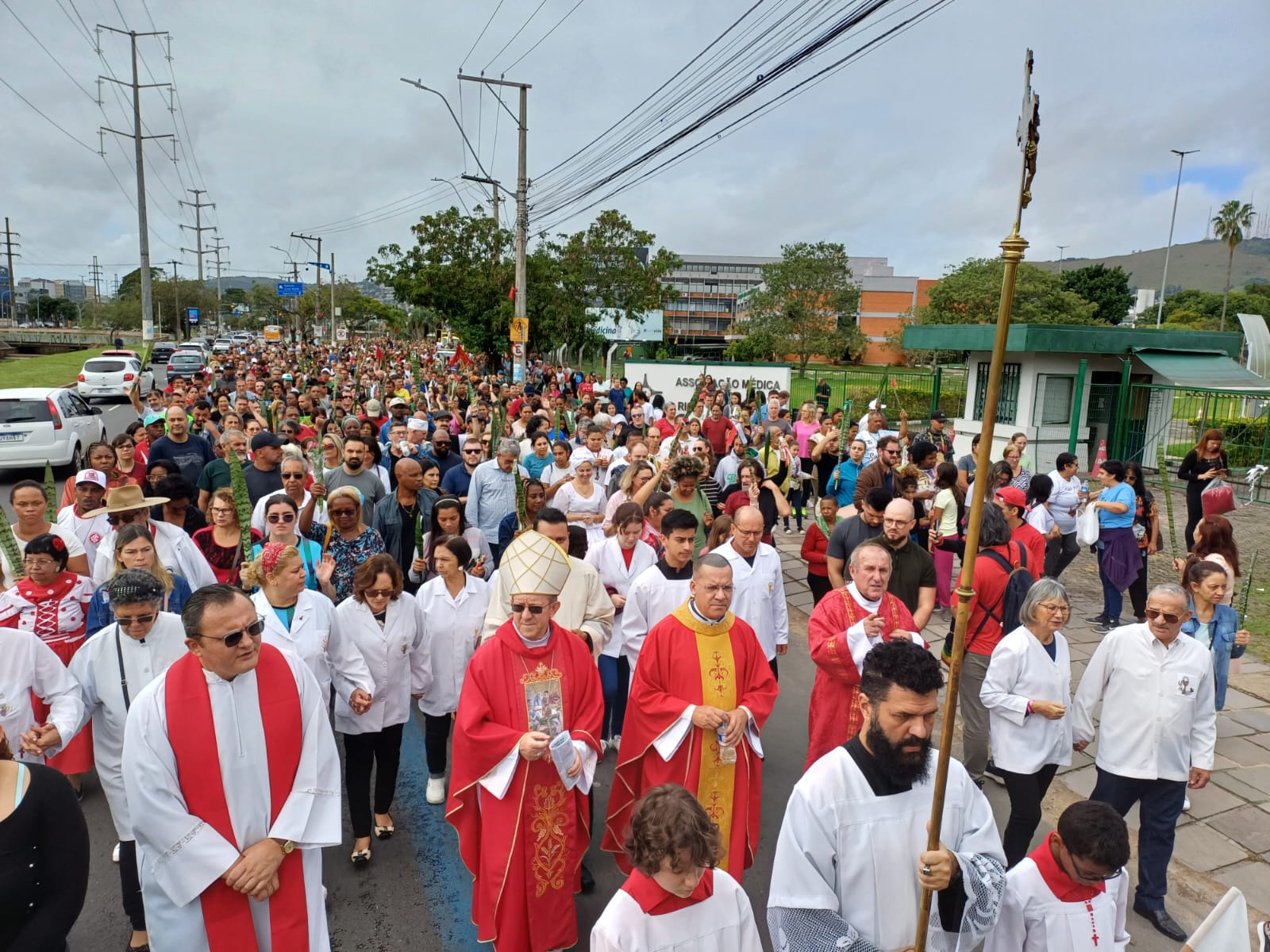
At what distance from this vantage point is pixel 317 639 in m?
4.12

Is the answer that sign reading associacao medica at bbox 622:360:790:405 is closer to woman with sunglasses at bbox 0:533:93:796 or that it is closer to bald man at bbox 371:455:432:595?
bald man at bbox 371:455:432:595

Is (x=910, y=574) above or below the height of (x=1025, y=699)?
above

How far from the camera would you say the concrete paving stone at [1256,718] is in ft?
20.4

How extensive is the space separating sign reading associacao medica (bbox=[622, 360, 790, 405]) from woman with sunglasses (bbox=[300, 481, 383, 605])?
16.4 metres

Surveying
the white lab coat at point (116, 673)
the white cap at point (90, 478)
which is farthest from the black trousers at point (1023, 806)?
the white cap at point (90, 478)

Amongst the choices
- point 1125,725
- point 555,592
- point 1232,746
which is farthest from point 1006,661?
point 1232,746

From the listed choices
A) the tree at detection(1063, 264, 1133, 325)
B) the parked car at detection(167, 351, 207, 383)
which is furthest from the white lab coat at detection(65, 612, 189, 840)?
the tree at detection(1063, 264, 1133, 325)

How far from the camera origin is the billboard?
1134 inches

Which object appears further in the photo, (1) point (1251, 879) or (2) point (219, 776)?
(1) point (1251, 879)

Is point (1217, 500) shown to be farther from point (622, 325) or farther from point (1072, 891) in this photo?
point (622, 325)

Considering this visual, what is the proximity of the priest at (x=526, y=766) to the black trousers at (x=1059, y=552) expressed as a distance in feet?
19.2

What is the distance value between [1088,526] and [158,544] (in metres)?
7.33

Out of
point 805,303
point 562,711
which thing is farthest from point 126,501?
point 805,303

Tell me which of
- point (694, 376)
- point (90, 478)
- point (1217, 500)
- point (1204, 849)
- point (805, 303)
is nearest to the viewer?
point (1204, 849)
